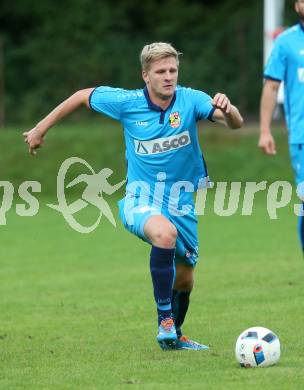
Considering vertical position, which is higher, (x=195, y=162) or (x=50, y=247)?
(x=195, y=162)

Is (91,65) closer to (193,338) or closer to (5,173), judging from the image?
(5,173)

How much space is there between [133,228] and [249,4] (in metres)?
25.0

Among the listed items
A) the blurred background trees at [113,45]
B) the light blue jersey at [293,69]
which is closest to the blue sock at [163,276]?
the light blue jersey at [293,69]

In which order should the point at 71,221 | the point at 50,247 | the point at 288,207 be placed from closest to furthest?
the point at 50,247
the point at 71,221
the point at 288,207

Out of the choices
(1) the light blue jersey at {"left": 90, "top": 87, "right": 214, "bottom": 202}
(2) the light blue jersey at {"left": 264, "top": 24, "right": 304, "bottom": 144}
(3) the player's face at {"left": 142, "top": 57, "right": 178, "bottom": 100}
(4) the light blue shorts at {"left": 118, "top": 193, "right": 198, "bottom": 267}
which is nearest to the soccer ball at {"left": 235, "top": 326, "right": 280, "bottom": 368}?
(4) the light blue shorts at {"left": 118, "top": 193, "right": 198, "bottom": 267}

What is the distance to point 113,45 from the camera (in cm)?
2941

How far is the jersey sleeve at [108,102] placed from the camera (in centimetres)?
780

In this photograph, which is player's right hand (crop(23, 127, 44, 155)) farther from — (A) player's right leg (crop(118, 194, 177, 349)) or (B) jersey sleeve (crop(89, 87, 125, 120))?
(A) player's right leg (crop(118, 194, 177, 349))

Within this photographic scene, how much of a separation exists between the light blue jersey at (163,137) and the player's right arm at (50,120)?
0.21 meters

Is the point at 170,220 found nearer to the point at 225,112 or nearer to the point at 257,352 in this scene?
the point at 225,112

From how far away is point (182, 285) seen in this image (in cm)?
795

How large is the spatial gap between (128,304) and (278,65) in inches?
109

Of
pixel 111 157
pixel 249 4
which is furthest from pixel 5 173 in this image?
pixel 249 4

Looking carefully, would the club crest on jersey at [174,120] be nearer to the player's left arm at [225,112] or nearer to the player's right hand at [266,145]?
the player's left arm at [225,112]
